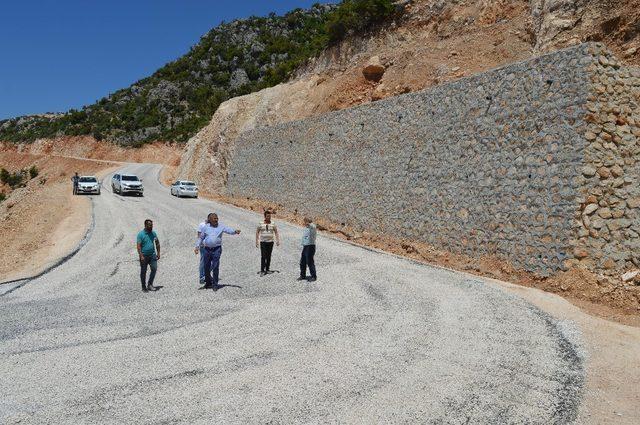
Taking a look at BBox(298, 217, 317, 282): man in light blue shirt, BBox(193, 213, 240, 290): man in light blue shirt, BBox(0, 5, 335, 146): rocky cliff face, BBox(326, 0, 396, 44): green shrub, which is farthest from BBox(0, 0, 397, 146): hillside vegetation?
BBox(193, 213, 240, 290): man in light blue shirt

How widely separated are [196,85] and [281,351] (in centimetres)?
9744

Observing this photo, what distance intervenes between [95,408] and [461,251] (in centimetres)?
1236

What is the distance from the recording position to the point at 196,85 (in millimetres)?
98188

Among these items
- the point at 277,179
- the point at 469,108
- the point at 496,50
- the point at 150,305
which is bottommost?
the point at 150,305

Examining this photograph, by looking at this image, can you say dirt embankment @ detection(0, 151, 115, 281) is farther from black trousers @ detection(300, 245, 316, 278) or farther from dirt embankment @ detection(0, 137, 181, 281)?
black trousers @ detection(300, 245, 316, 278)

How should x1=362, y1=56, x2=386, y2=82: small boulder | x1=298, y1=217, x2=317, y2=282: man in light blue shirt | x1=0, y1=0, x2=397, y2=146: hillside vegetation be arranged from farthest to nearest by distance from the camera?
x1=0, y1=0, x2=397, y2=146: hillside vegetation < x1=362, y1=56, x2=386, y2=82: small boulder < x1=298, y1=217, x2=317, y2=282: man in light blue shirt

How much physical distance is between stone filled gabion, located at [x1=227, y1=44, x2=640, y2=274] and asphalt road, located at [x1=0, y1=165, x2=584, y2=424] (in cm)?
232

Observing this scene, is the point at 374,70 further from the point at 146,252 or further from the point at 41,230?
the point at 146,252

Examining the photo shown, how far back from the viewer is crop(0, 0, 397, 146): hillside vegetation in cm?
8906

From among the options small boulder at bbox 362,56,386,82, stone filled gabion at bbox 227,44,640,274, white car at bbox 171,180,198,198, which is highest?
small boulder at bbox 362,56,386,82

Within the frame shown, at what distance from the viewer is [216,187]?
41.7 metres

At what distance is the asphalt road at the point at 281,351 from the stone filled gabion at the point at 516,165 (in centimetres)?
232

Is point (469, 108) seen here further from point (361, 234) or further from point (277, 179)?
point (277, 179)

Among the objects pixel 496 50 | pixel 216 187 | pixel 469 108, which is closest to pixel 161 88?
pixel 216 187
